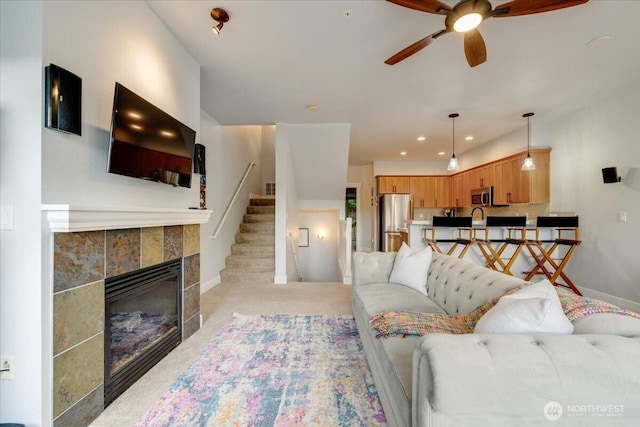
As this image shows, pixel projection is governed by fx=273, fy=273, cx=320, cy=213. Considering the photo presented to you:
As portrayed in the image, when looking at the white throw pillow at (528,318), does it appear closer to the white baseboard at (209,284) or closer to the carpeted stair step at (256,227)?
the white baseboard at (209,284)

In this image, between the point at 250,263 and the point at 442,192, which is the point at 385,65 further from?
the point at 442,192

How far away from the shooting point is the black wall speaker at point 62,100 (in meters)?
1.32

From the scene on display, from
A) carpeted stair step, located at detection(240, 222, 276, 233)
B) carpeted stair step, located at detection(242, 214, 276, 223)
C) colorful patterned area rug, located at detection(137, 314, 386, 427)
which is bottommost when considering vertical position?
colorful patterned area rug, located at detection(137, 314, 386, 427)

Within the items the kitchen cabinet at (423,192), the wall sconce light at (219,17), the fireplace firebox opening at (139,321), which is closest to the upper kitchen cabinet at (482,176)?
the kitchen cabinet at (423,192)

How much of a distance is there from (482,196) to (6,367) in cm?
655

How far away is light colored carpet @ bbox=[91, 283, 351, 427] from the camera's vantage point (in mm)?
1618

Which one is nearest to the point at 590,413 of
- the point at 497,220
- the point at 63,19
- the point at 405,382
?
the point at 405,382

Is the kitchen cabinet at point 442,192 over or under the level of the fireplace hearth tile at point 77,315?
over

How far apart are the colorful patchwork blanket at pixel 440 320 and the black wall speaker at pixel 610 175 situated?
10.4ft

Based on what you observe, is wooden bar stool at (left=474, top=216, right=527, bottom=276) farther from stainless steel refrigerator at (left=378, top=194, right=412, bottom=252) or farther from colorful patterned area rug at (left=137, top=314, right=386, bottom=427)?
colorful patterned area rug at (left=137, top=314, right=386, bottom=427)

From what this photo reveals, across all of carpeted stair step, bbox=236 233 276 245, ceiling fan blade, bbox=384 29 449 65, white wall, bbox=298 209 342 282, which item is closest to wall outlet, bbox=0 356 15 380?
ceiling fan blade, bbox=384 29 449 65

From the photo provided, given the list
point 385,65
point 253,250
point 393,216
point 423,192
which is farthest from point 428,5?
point 423,192

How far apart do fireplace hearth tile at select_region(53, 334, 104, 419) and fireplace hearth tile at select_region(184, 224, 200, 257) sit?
100 cm

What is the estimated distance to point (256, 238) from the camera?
523 cm
